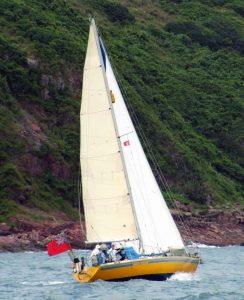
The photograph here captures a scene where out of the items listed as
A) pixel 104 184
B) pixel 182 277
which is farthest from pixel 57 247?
pixel 182 277

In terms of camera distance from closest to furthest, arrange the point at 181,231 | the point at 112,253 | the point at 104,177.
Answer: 1. the point at 112,253
2. the point at 104,177
3. the point at 181,231

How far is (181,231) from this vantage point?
74.1 metres

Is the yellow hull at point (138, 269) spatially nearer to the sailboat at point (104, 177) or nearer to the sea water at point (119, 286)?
the sailboat at point (104, 177)

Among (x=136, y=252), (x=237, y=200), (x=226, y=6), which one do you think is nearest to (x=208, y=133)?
(x=237, y=200)

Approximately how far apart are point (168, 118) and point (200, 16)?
141 feet

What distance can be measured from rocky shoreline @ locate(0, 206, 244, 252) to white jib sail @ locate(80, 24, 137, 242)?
2919cm

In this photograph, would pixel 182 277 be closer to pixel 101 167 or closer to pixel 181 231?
pixel 101 167

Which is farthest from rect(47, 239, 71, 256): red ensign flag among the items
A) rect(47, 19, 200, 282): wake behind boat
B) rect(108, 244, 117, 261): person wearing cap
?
rect(108, 244, 117, 261): person wearing cap

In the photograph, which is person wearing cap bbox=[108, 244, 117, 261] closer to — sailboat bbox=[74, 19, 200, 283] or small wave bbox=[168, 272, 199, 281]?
sailboat bbox=[74, 19, 200, 283]

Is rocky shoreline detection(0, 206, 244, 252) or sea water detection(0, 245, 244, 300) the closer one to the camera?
sea water detection(0, 245, 244, 300)

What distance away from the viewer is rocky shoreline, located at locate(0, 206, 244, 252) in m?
65.4

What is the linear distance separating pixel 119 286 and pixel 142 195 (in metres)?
4.24

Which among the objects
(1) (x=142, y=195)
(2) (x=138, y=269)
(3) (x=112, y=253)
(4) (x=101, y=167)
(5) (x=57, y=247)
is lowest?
(2) (x=138, y=269)

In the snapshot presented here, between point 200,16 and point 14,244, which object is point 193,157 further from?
point 200,16
